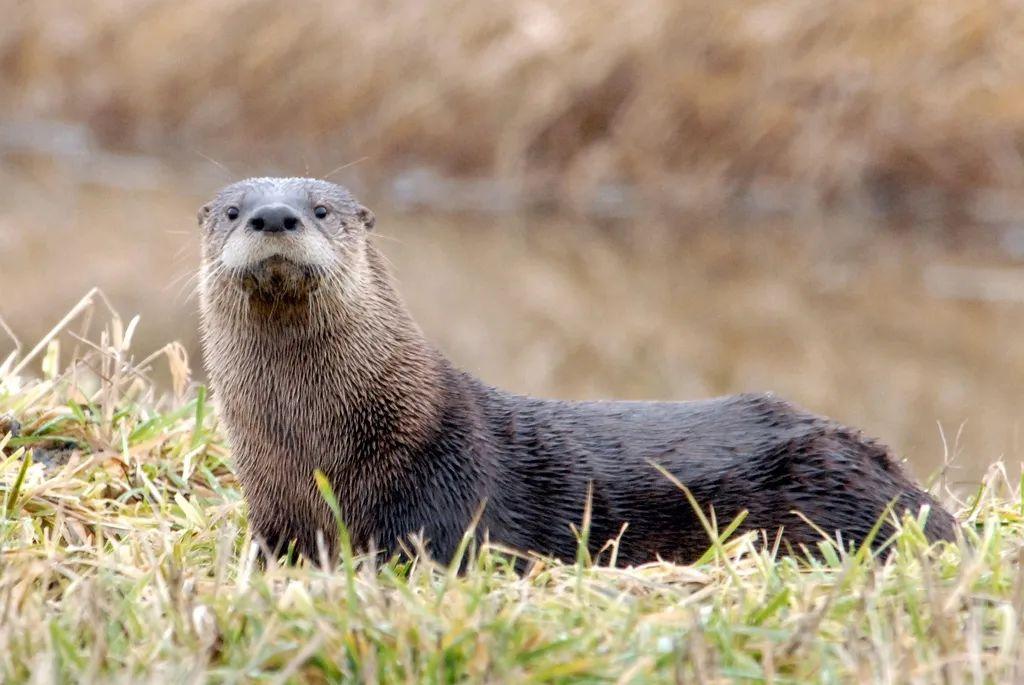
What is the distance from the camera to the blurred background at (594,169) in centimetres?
827

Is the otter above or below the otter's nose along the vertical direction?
below

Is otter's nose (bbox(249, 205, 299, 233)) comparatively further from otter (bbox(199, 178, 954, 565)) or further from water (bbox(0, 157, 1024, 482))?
water (bbox(0, 157, 1024, 482))

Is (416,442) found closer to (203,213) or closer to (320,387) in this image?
(320,387)

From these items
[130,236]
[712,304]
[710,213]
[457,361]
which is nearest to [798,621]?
[457,361]

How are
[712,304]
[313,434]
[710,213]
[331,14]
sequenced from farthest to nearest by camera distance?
[331,14] → [710,213] → [712,304] → [313,434]

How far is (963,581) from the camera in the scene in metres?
2.63

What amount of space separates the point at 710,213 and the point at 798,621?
8.96 metres

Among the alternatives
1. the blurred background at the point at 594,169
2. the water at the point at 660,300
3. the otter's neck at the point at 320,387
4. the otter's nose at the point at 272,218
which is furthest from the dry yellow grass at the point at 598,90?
the otter's nose at the point at 272,218

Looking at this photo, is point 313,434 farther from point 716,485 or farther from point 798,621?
point 798,621

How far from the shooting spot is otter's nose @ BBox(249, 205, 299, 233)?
3301mm

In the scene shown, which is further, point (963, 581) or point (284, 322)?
point (284, 322)

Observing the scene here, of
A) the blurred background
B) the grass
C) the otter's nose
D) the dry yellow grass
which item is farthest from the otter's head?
the dry yellow grass

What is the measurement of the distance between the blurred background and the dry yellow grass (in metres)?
0.02

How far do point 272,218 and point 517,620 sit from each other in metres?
1.12
